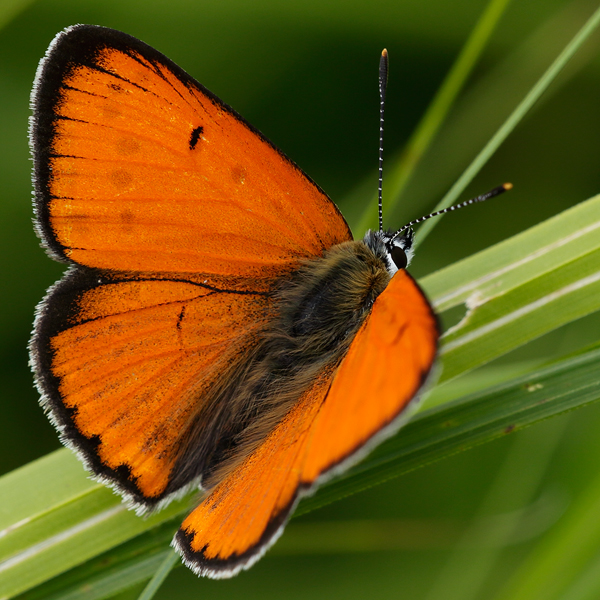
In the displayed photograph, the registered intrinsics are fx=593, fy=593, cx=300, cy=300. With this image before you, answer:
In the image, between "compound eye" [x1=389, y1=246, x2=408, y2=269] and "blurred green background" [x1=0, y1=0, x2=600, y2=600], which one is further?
"blurred green background" [x1=0, y1=0, x2=600, y2=600]

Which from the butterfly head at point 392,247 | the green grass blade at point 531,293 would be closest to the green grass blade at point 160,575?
the green grass blade at point 531,293


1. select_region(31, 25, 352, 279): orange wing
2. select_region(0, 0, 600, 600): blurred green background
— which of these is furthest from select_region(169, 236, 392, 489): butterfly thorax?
select_region(0, 0, 600, 600): blurred green background

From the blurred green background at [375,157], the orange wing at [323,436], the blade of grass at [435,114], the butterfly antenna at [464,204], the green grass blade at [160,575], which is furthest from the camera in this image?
the blurred green background at [375,157]

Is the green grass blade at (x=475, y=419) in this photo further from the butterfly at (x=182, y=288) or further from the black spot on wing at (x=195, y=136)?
the black spot on wing at (x=195, y=136)

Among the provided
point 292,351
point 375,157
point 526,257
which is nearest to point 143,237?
point 292,351

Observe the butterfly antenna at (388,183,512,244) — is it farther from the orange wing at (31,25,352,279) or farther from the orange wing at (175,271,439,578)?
the orange wing at (175,271,439,578)

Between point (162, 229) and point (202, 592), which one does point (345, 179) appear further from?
point (202, 592)
